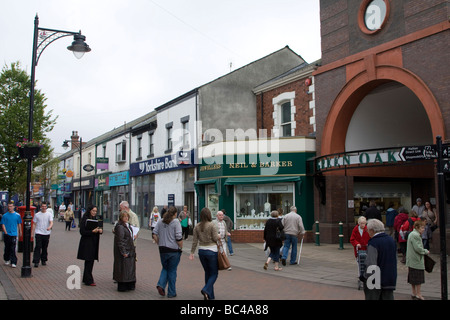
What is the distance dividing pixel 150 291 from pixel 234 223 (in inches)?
430

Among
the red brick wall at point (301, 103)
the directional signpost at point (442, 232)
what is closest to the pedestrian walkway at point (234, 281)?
the directional signpost at point (442, 232)

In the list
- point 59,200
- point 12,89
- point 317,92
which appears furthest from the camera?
point 59,200

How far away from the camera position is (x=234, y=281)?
33.2ft

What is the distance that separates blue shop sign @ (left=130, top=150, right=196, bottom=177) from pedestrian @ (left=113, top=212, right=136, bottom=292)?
46.4ft

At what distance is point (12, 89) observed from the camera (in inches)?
947

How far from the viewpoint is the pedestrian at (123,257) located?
8.69 metres

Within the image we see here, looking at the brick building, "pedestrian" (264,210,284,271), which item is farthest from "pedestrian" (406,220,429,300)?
the brick building

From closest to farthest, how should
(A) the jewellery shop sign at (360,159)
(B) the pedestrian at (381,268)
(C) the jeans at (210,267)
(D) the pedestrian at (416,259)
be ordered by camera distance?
(B) the pedestrian at (381,268), (C) the jeans at (210,267), (D) the pedestrian at (416,259), (A) the jewellery shop sign at (360,159)

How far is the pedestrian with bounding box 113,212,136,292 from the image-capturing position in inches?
342

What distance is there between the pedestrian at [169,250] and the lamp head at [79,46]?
19.5ft

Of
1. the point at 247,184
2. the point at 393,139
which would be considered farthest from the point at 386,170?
the point at 247,184

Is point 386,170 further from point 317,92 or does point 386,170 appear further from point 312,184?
point 317,92

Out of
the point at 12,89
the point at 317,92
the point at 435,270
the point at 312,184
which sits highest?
the point at 12,89

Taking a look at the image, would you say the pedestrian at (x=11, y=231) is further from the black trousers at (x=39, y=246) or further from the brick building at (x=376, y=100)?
the brick building at (x=376, y=100)
